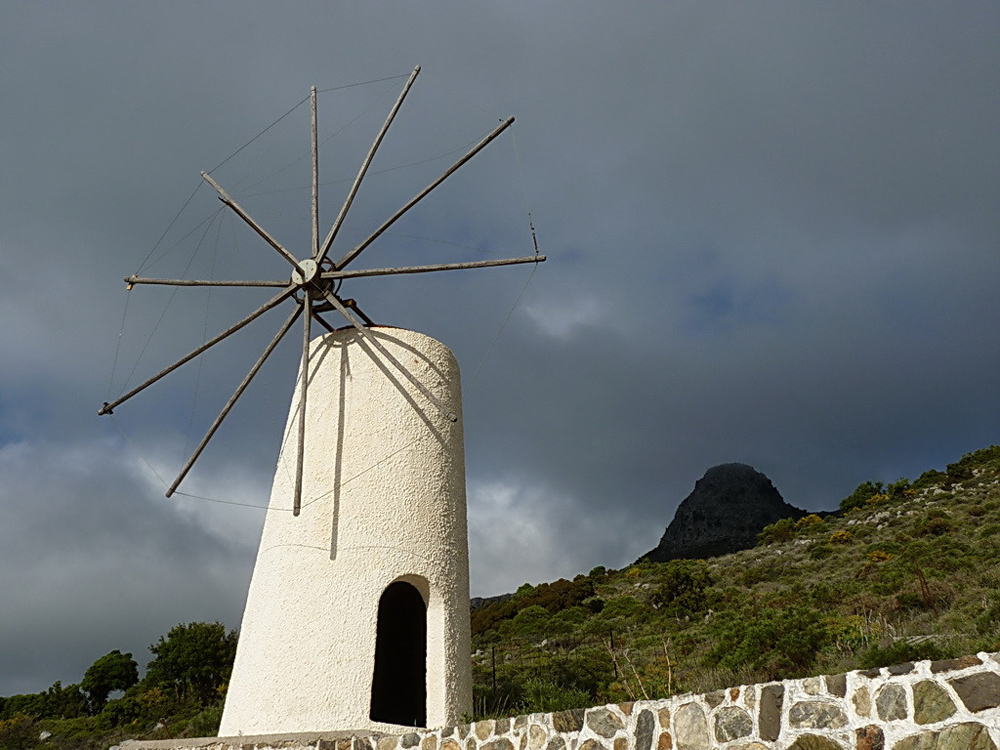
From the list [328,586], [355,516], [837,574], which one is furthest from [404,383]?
[837,574]

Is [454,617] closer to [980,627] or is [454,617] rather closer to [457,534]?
[457,534]

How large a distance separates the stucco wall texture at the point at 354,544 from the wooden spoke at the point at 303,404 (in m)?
0.11

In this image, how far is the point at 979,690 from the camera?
148 inches

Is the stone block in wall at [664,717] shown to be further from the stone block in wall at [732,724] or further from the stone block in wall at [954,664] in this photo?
the stone block in wall at [954,664]

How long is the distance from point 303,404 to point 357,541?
5.93 feet

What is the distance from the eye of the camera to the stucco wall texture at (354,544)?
25.3 feet

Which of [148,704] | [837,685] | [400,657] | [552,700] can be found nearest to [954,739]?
[837,685]

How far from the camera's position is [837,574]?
22.3 m

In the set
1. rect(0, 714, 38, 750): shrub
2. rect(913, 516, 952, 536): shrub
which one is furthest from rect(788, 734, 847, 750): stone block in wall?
rect(913, 516, 952, 536): shrub

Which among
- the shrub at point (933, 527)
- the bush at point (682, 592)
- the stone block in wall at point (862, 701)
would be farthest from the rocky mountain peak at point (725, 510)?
the stone block in wall at point (862, 701)

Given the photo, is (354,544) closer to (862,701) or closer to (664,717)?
(664,717)

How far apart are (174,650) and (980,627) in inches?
896

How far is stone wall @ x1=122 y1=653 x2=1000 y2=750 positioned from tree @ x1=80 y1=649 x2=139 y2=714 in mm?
29799

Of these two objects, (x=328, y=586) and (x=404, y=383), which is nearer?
(x=328, y=586)
